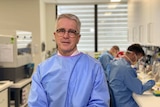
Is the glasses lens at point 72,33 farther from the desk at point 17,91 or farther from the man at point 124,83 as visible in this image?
the desk at point 17,91

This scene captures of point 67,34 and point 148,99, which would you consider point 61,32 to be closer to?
point 67,34

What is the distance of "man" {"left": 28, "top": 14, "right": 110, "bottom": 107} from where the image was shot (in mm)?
1583

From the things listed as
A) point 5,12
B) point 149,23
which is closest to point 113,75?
point 149,23

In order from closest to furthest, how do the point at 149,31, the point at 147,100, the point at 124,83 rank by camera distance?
1. the point at 147,100
2. the point at 124,83
3. the point at 149,31

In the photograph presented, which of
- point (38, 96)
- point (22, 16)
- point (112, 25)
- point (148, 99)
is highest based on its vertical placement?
point (22, 16)

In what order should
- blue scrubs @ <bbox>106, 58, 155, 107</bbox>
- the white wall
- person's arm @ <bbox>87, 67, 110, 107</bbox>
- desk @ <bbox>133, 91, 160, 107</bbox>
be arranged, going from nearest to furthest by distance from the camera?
person's arm @ <bbox>87, 67, 110, 107</bbox>, desk @ <bbox>133, 91, 160, 107</bbox>, blue scrubs @ <bbox>106, 58, 155, 107</bbox>, the white wall

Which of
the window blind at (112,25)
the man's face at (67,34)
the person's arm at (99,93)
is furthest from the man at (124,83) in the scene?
the window blind at (112,25)

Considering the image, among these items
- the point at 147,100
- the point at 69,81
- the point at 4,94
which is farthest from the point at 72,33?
the point at 4,94

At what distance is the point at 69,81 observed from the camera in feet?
5.26

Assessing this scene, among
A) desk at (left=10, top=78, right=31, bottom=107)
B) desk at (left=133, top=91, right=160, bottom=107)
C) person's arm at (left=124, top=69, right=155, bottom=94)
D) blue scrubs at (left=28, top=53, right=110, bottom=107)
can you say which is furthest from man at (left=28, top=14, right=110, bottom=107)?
desk at (left=10, top=78, right=31, bottom=107)

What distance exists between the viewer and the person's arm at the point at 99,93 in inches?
61.9

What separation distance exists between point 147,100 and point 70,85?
111cm

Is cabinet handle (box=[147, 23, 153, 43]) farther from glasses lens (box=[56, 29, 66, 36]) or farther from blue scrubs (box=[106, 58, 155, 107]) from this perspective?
glasses lens (box=[56, 29, 66, 36])

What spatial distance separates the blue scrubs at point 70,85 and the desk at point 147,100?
2.65 feet
